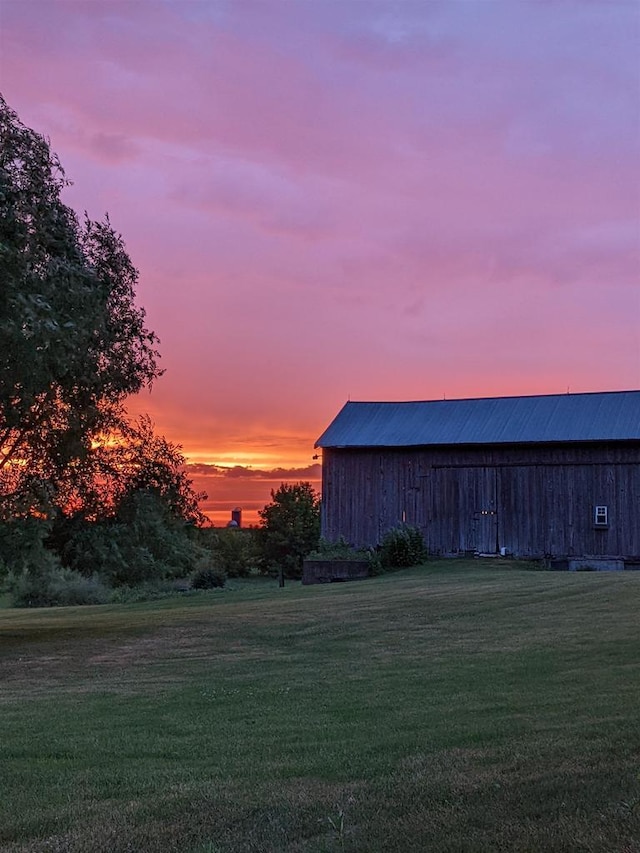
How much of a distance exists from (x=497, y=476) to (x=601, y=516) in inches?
215

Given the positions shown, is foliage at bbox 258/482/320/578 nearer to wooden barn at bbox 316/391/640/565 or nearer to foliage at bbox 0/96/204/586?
wooden barn at bbox 316/391/640/565

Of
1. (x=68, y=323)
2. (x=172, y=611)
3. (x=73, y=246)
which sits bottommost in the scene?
(x=172, y=611)

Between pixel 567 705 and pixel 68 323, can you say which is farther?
pixel 68 323

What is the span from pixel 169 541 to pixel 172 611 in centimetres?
825

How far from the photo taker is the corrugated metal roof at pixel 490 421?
43312mm

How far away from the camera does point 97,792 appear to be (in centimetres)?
790

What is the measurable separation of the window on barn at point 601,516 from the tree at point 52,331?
89.1ft

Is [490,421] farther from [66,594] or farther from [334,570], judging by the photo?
[66,594]

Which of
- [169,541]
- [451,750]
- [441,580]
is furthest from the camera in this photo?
[441,580]

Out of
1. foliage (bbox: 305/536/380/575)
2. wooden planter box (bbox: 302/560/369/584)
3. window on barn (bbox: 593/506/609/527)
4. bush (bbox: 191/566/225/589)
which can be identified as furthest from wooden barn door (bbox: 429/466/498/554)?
bush (bbox: 191/566/225/589)

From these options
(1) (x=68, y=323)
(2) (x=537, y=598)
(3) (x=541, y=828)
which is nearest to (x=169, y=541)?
(1) (x=68, y=323)

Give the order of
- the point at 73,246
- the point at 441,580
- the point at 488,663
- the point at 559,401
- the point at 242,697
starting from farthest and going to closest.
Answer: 1. the point at 559,401
2. the point at 441,580
3. the point at 73,246
4. the point at 488,663
5. the point at 242,697

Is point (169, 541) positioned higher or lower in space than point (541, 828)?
higher

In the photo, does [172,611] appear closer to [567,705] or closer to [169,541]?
[169,541]
